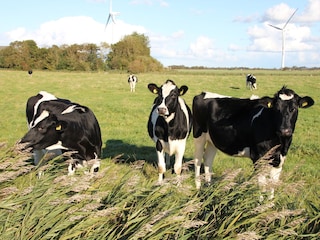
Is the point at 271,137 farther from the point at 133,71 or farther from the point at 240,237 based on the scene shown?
the point at 133,71

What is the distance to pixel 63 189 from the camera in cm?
337

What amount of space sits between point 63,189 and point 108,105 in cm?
1717

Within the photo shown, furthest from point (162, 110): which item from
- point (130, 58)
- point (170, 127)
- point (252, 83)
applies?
point (130, 58)

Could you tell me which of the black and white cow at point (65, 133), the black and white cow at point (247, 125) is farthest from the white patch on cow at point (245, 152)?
the black and white cow at point (65, 133)

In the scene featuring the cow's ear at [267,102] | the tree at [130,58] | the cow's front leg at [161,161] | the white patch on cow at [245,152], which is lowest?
the cow's front leg at [161,161]

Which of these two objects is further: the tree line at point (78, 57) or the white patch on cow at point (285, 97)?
the tree line at point (78, 57)

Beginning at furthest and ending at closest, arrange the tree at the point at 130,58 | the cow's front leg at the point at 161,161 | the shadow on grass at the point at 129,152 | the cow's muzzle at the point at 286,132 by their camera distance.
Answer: the tree at the point at 130,58 → the shadow on grass at the point at 129,152 → the cow's front leg at the point at 161,161 → the cow's muzzle at the point at 286,132

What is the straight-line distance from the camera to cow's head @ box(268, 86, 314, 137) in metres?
6.05

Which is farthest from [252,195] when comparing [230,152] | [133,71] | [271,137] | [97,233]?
[133,71]

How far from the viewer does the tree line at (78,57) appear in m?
87.4

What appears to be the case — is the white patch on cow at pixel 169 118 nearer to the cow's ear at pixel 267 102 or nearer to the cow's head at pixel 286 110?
the cow's ear at pixel 267 102

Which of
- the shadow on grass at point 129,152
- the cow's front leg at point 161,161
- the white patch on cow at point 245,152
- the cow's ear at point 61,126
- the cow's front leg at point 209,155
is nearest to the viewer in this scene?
the cow's ear at point 61,126

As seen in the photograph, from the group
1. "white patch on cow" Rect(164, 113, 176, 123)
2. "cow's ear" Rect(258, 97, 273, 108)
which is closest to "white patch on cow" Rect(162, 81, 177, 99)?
"white patch on cow" Rect(164, 113, 176, 123)

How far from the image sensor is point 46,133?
6293 millimetres
